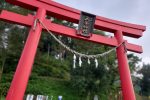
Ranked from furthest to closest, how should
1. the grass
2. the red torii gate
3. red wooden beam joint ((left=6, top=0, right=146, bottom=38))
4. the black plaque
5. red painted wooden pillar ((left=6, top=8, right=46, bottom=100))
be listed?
the grass, the black plaque, red wooden beam joint ((left=6, top=0, right=146, bottom=38)), the red torii gate, red painted wooden pillar ((left=6, top=8, right=46, bottom=100))

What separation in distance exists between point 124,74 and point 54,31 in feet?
7.65

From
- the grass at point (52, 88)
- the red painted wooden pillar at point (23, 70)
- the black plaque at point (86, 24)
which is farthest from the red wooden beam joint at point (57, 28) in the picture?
the grass at point (52, 88)

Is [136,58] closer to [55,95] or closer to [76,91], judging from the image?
[76,91]

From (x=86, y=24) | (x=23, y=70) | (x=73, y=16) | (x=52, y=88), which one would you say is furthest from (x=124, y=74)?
(x=52, y=88)

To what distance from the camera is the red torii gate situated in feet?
14.9

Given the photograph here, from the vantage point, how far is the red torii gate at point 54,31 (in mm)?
4543

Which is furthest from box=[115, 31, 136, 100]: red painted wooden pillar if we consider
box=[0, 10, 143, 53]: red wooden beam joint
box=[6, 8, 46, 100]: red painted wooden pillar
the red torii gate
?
box=[6, 8, 46, 100]: red painted wooden pillar

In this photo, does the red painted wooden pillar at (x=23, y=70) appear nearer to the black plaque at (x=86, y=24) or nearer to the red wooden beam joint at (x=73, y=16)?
the red wooden beam joint at (x=73, y=16)

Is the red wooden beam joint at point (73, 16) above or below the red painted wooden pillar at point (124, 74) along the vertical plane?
above

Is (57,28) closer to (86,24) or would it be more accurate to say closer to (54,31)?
(54,31)

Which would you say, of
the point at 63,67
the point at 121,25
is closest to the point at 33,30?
the point at 121,25

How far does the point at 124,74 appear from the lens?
586 cm

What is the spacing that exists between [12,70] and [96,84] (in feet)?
25.3

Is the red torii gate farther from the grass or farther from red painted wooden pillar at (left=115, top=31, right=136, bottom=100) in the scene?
the grass
